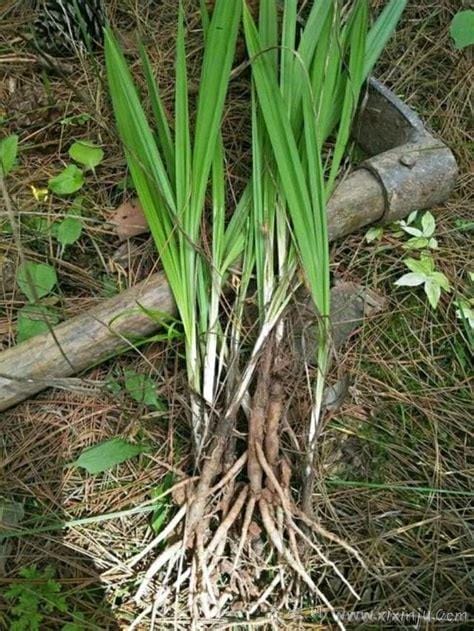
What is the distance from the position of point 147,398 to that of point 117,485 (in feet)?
0.63

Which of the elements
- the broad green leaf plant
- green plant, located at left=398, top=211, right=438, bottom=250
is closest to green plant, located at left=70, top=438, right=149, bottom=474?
the broad green leaf plant

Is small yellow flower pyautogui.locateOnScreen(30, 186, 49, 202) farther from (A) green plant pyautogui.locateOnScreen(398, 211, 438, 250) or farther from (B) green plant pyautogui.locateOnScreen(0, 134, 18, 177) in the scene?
(A) green plant pyautogui.locateOnScreen(398, 211, 438, 250)

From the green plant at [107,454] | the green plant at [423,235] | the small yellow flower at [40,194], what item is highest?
the small yellow flower at [40,194]

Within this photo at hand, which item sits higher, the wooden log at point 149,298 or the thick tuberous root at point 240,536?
the wooden log at point 149,298

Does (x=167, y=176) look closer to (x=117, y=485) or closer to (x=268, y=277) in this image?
(x=268, y=277)

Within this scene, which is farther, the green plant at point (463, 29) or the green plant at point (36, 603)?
the green plant at point (463, 29)

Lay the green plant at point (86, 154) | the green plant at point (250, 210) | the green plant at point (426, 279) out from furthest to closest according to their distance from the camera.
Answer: the green plant at point (86, 154)
the green plant at point (426, 279)
the green plant at point (250, 210)

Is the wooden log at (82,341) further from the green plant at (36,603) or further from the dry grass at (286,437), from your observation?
the green plant at (36,603)

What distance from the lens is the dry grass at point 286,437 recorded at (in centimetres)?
134

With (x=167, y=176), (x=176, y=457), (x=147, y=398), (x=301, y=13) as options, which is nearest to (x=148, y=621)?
(x=176, y=457)

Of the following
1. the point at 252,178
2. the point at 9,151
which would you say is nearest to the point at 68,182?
the point at 9,151

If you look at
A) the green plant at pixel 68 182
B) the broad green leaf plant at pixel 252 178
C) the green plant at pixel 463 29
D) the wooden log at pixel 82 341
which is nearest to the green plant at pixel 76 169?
the green plant at pixel 68 182

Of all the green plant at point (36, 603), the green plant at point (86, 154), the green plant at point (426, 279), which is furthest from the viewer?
the green plant at point (86, 154)

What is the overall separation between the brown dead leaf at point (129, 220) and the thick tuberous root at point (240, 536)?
504 millimetres
